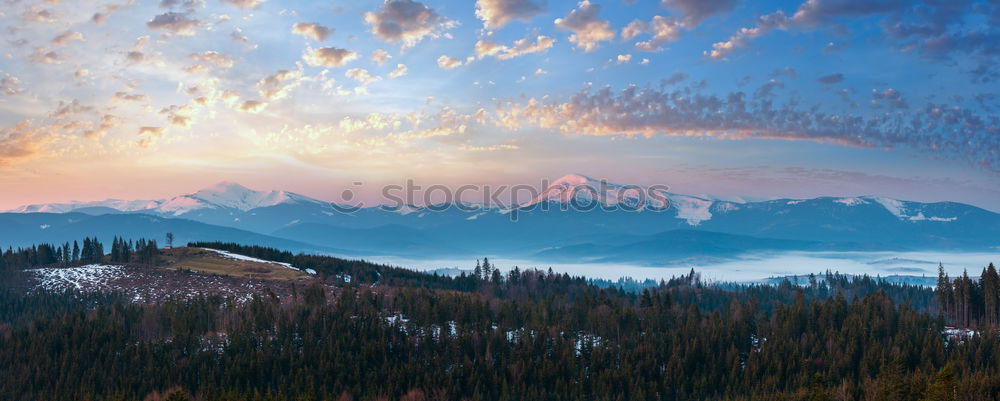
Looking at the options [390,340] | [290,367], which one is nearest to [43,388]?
[290,367]

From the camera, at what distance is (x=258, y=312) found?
7648 inches

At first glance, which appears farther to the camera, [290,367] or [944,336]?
[944,336]

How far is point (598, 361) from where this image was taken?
570 ft

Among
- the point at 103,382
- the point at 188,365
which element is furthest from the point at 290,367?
the point at 103,382

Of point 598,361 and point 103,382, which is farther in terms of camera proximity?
point 598,361

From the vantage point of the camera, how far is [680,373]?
16500 cm

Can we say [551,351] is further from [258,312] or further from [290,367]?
[258,312]

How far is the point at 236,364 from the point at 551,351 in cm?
7797

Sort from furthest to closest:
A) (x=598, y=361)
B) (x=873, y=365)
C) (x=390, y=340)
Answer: (x=390, y=340) → (x=598, y=361) → (x=873, y=365)

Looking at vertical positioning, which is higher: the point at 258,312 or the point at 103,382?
the point at 258,312

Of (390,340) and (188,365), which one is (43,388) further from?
(390,340)

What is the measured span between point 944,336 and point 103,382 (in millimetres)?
208731

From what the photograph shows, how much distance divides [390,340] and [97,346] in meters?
73.4

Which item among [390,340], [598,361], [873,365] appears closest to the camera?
[873,365]
